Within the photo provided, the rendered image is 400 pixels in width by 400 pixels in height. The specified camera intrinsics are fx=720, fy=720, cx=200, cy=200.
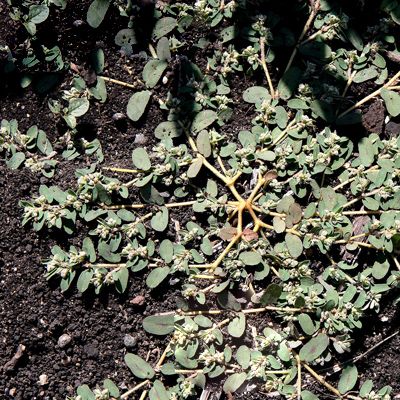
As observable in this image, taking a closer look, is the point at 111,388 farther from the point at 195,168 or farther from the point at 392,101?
the point at 392,101

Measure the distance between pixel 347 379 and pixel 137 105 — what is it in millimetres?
1190

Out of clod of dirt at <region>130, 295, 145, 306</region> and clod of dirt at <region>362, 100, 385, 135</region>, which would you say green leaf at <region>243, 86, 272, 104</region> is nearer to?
clod of dirt at <region>362, 100, 385, 135</region>

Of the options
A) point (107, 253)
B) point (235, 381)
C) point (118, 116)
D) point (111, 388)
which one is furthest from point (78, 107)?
point (235, 381)

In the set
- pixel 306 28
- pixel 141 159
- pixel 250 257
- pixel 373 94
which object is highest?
pixel 306 28

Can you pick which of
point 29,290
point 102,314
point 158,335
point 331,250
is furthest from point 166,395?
point 331,250

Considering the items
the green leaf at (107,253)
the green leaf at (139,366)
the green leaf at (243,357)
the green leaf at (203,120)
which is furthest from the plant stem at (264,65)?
the green leaf at (139,366)

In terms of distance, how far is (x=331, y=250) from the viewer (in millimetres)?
2492

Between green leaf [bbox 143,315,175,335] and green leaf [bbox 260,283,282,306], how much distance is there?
1.04 feet

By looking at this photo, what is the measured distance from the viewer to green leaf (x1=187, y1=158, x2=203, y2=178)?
2465mm

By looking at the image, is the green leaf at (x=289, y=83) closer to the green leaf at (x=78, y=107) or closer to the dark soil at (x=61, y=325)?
the dark soil at (x=61, y=325)

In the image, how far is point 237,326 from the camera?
2412mm

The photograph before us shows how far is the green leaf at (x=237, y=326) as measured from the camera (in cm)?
240

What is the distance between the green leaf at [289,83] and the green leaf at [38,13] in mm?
869

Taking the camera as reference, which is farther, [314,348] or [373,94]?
Result: [373,94]
